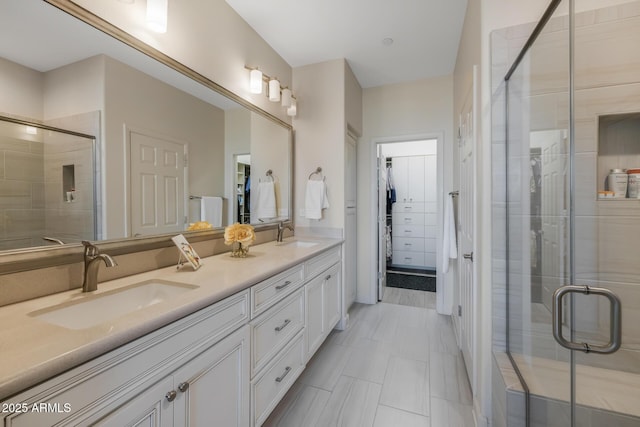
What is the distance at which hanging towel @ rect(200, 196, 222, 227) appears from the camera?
5.73 feet

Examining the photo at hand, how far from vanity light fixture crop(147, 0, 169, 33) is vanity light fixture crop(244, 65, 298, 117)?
0.81 m

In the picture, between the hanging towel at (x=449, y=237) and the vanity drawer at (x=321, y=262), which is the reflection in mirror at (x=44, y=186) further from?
the hanging towel at (x=449, y=237)

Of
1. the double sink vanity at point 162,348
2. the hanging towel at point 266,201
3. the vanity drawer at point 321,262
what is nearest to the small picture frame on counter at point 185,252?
the double sink vanity at point 162,348

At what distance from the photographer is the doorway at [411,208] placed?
15.6 feet

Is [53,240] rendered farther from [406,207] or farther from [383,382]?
[406,207]

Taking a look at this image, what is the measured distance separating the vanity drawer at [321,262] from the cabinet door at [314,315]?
6cm

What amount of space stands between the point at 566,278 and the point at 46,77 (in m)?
2.38

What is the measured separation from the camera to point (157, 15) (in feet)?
4.37

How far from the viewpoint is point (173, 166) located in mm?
1538

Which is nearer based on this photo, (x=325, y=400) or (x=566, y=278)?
(x=566, y=278)

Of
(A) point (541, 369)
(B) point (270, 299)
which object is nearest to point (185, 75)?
(B) point (270, 299)

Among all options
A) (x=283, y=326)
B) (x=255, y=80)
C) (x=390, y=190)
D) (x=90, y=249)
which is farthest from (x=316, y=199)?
(x=390, y=190)

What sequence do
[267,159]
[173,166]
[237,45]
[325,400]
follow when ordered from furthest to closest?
[267,159] → [237,45] → [325,400] → [173,166]

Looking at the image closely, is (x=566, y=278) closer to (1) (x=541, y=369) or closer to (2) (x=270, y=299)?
(1) (x=541, y=369)
